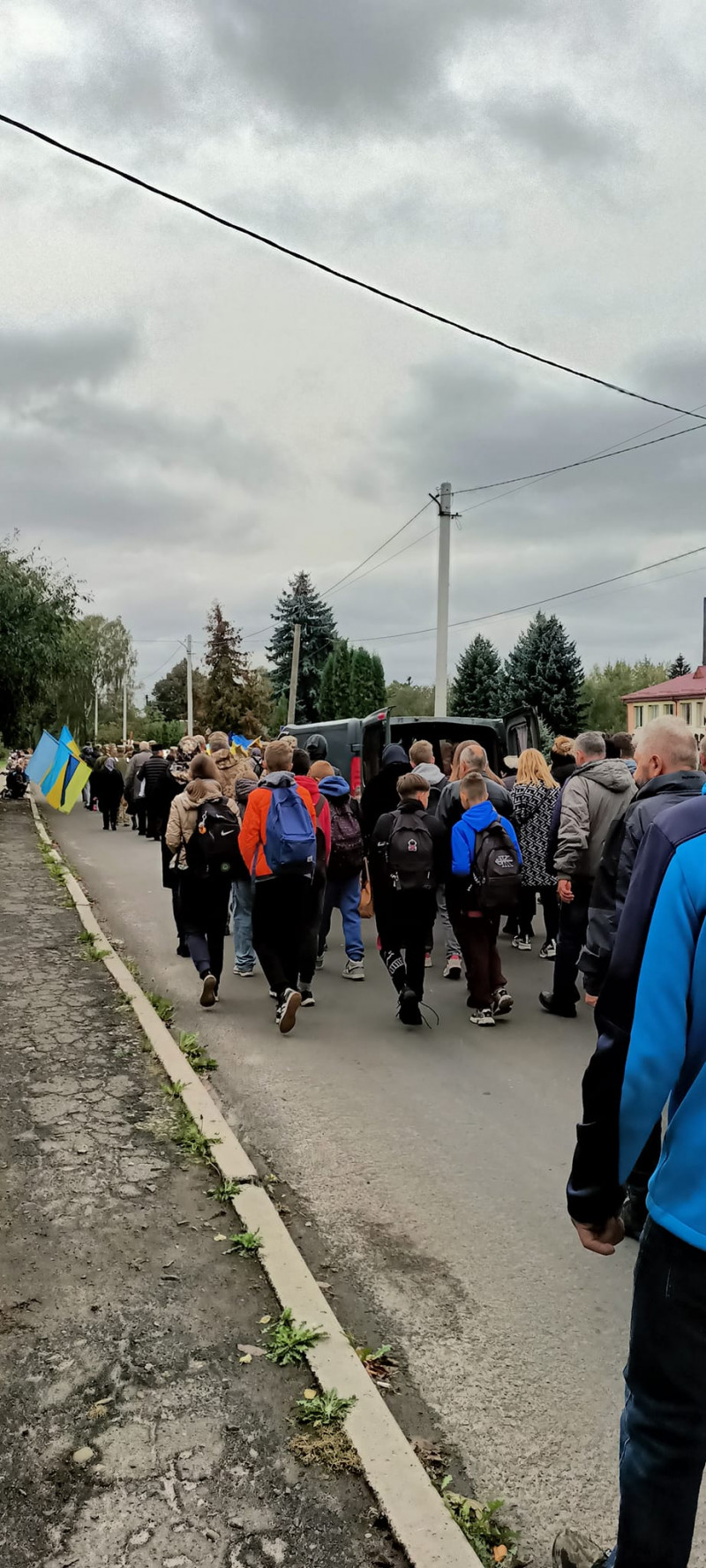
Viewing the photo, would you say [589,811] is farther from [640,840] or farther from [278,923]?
[640,840]

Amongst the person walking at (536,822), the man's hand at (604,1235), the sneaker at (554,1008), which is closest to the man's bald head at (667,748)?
the man's hand at (604,1235)

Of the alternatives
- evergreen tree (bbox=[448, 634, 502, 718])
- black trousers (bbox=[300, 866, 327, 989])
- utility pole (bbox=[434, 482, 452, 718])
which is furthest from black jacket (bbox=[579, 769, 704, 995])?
evergreen tree (bbox=[448, 634, 502, 718])

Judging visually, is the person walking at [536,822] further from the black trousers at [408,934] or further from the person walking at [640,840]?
the person walking at [640,840]

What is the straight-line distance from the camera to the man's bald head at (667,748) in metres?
3.36

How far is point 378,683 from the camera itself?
77.4 metres

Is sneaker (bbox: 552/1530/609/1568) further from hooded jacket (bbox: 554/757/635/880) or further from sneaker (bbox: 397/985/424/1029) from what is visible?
hooded jacket (bbox: 554/757/635/880)

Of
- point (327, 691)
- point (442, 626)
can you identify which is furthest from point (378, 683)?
point (442, 626)

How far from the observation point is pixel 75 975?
26.9 ft

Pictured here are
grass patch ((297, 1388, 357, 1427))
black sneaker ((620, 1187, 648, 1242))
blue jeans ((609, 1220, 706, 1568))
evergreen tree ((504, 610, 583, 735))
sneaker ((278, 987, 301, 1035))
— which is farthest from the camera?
evergreen tree ((504, 610, 583, 735))

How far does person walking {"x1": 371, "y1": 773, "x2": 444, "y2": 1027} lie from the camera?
6.74 metres

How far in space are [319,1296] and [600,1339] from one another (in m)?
0.90

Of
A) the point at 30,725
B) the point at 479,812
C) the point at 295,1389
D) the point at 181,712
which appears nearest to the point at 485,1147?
the point at 295,1389

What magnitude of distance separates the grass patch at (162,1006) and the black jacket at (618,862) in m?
3.16

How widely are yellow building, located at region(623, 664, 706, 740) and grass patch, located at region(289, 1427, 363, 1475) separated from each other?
238ft
